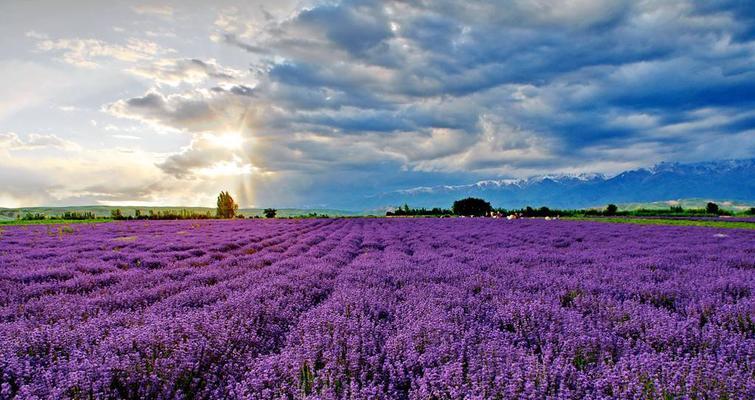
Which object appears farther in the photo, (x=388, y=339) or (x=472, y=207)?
(x=472, y=207)

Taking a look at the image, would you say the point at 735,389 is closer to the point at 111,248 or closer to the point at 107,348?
the point at 107,348

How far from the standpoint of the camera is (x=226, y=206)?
6331cm

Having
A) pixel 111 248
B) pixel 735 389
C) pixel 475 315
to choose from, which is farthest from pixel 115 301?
pixel 111 248

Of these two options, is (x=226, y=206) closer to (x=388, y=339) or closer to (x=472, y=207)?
(x=472, y=207)

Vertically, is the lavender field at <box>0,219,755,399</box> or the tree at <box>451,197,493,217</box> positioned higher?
the tree at <box>451,197,493,217</box>

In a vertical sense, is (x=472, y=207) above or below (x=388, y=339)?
above

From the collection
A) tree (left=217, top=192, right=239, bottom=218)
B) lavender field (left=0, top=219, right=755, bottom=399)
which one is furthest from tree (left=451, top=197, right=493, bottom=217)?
lavender field (left=0, top=219, right=755, bottom=399)

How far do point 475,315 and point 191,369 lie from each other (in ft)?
8.60

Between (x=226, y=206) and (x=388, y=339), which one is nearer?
(x=388, y=339)

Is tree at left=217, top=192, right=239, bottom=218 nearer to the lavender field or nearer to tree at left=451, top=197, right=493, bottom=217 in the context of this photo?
tree at left=451, top=197, right=493, bottom=217

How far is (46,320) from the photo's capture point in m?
3.96

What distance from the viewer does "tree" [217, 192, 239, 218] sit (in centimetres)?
6288

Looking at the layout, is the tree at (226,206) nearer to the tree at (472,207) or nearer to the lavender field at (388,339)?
the tree at (472,207)

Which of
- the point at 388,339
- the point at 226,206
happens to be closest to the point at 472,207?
the point at 226,206
